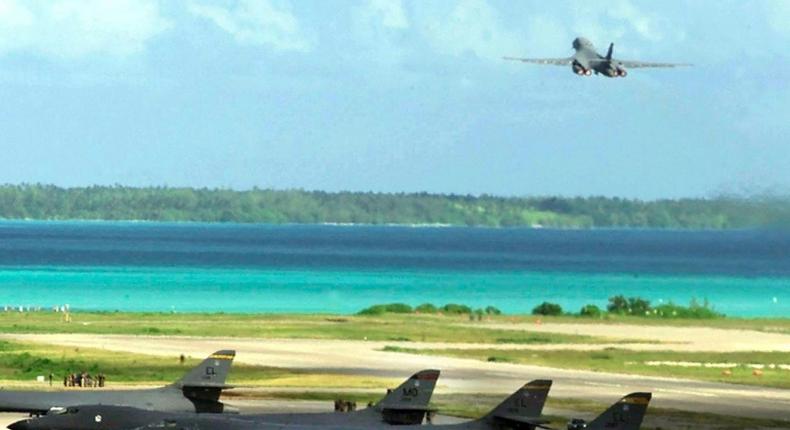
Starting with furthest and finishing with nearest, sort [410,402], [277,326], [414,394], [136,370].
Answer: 1. [277,326]
2. [136,370]
3. [414,394]
4. [410,402]

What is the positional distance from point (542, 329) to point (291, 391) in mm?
60005

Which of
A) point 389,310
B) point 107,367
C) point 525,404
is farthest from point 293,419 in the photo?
point 389,310

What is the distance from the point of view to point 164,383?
105375 mm

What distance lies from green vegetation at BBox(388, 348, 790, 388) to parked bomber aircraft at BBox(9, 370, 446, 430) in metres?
40.7

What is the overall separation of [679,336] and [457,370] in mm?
41749

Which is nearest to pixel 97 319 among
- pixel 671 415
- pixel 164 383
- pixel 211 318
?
pixel 211 318

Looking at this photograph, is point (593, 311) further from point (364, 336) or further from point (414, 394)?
point (414, 394)

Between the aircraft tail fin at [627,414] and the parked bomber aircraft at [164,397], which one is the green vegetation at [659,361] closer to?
the parked bomber aircraft at [164,397]

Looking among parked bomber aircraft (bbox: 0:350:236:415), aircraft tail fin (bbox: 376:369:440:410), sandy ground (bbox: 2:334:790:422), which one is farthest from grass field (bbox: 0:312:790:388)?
aircraft tail fin (bbox: 376:369:440:410)

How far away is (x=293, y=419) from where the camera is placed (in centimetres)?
7281

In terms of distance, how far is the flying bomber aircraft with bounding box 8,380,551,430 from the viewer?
70.0 m

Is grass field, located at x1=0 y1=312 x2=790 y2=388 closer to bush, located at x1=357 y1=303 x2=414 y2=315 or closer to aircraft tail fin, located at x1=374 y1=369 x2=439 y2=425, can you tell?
bush, located at x1=357 y1=303 x2=414 y2=315

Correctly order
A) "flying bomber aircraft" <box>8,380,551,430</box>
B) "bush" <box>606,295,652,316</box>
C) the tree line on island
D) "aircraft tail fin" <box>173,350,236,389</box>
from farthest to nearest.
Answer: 1. "bush" <box>606,295,652,316</box>
2. the tree line on island
3. "aircraft tail fin" <box>173,350,236,389</box>
4. "flying bomber aircraft" <box>8,380,551,430</box>

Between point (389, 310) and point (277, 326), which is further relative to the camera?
point (389, 310)
